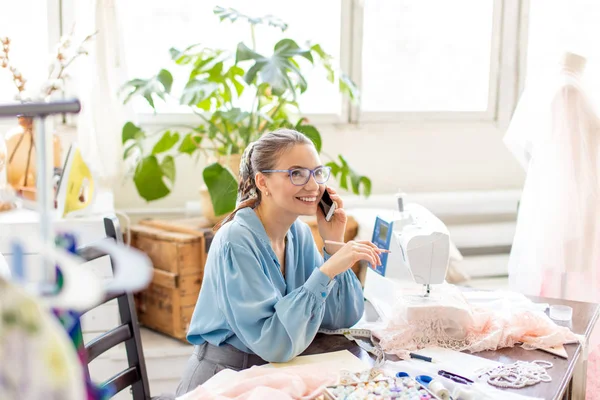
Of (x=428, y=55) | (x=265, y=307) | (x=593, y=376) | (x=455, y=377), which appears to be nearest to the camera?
(x=455, y=377)

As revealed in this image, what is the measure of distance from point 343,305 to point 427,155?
7.89 feet

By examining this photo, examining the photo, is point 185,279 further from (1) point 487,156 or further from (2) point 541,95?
(1) point 487,156

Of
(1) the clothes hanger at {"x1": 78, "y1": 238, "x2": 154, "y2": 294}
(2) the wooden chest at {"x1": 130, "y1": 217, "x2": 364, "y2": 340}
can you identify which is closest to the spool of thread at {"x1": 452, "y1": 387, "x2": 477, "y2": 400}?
(1) the clothes hanger at {"x1": 78, "y1": 238, "x2": 154, "y2": 294}

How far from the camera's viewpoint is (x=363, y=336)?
1.77 metres

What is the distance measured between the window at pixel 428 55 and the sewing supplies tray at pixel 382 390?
2.62 meters

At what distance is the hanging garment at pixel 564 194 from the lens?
9.29 feet

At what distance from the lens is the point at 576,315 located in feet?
6.46

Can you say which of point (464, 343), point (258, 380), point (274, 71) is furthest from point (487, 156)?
point (258, 380)

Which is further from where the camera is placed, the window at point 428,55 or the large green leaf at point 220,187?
the window at point 428,55

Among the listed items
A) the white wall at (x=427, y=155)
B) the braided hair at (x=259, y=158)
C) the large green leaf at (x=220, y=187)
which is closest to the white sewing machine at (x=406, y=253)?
the braided hair at (x=259, y=158)

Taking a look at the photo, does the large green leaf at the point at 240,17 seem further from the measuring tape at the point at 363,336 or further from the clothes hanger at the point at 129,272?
the clothes hanger at the point at 129,272

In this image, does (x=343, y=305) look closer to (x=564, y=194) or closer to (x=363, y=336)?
(x=363, y=336)

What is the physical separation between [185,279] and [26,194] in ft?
2.49

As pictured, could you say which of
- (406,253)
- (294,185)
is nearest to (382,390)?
(406,253)
